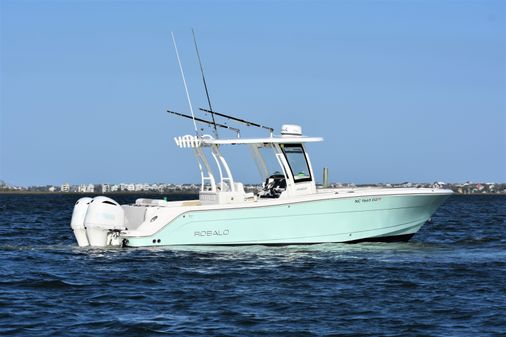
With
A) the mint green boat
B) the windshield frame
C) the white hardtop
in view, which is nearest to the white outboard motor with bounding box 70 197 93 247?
the mint green boat

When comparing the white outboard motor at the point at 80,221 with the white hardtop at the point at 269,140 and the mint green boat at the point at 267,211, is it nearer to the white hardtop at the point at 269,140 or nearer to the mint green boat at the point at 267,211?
the mint green boat at the point at 267,211

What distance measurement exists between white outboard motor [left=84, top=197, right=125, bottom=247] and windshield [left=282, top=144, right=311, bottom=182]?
193 inches

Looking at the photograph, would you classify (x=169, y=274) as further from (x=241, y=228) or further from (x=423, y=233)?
(x=423, y=233)

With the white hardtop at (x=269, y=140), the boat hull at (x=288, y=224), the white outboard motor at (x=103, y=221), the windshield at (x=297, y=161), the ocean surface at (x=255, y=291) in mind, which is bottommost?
the ocean surface at (x=255, y=291)

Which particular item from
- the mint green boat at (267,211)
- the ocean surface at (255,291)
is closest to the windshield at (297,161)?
the mint green boat at (267,211)

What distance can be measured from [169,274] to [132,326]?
518 cm

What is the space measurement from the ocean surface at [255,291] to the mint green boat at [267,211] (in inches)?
14.8

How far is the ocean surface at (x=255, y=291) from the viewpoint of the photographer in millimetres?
13773

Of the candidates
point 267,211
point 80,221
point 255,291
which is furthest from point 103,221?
point 255,291

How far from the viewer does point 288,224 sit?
23.3 metres

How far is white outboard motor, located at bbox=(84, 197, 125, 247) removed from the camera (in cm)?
2252

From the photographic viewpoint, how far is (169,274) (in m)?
18.8

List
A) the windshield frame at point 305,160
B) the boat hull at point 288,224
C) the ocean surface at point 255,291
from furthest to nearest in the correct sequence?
the windshield frame at point 305,160 → the boat hull at point 288,224 → the ocean surface at point 255,291

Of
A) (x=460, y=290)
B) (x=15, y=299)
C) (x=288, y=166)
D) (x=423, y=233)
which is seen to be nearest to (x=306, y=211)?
(x=288, y=166)
